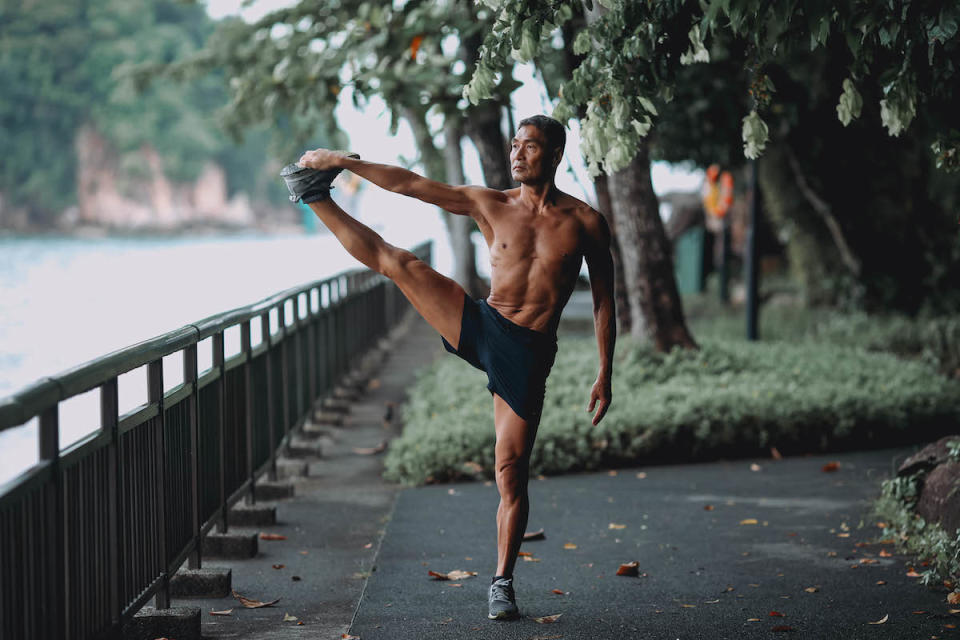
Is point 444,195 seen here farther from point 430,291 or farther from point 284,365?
point 284,365

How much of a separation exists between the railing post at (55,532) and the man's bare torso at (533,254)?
2.07 metres

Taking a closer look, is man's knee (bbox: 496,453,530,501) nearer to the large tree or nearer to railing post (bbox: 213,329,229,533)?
the large tree

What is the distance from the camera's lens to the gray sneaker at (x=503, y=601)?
511cm

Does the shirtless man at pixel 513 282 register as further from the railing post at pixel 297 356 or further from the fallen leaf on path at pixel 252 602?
the railing post at pixel 297 356

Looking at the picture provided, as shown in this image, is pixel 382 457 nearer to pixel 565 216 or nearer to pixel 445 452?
pixel 445 452

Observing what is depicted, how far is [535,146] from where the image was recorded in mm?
5000

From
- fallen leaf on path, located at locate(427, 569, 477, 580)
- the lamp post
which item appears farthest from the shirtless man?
the lamp post

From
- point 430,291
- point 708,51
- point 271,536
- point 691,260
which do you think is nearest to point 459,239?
point 691,260

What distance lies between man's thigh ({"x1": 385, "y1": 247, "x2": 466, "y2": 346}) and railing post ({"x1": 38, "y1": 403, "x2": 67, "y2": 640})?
176 cm

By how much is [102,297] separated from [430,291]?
3804 centimetres

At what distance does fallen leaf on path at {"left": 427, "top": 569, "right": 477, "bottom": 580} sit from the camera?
232 inches

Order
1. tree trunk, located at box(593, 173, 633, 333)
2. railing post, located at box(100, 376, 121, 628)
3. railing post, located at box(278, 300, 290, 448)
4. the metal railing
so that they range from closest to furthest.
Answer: the metal railing < railing post, located at box(100, 376, 121, 628) < railing post, located at box(278, 300, 290, 448) < tree trunk, located at box(593, 173, 633, 333)

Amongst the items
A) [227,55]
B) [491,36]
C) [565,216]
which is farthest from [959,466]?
[227,55]

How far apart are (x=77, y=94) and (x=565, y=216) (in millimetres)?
80105
